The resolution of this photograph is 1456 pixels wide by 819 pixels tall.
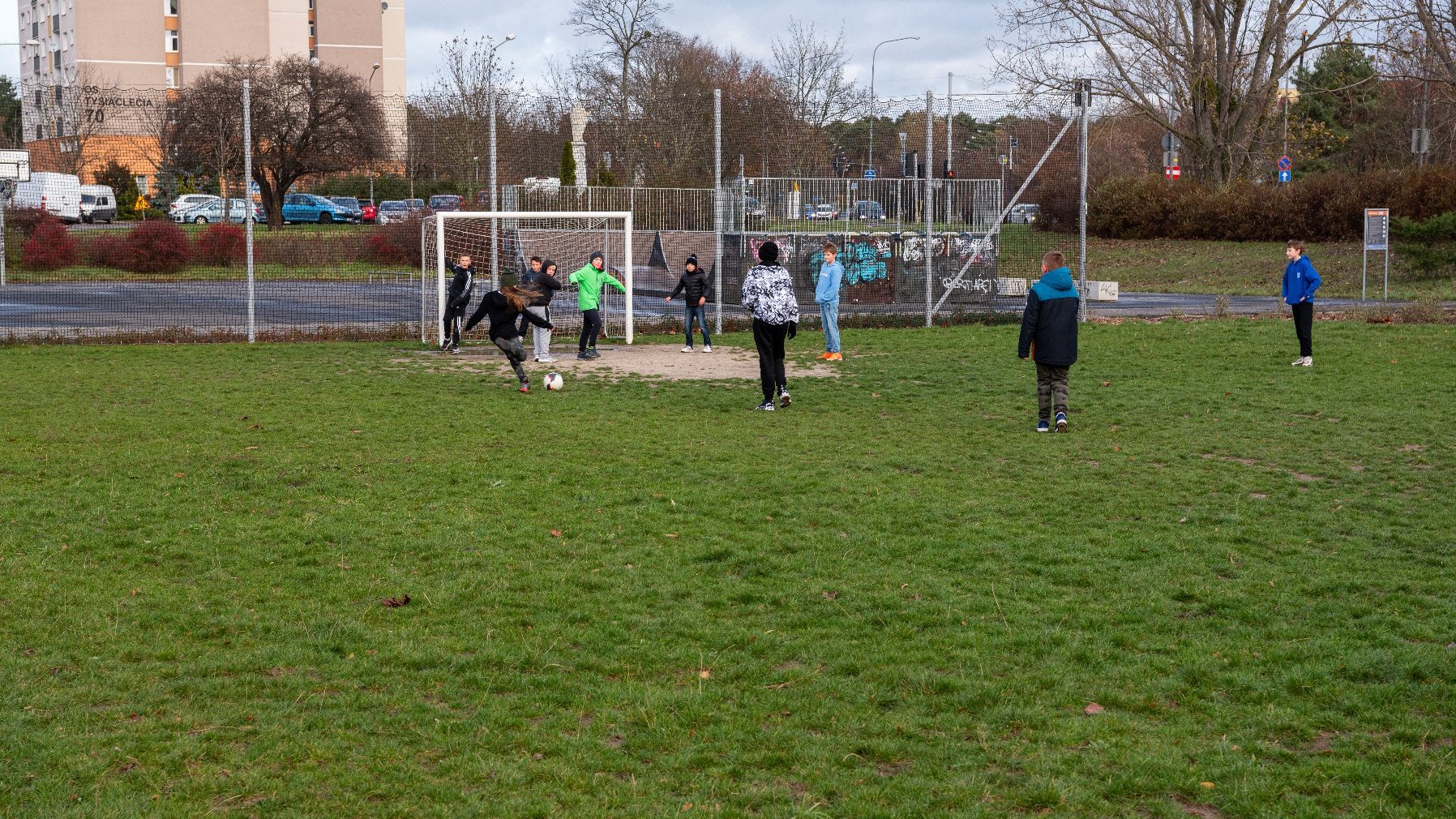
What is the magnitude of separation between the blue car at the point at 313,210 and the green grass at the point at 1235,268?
840 inches

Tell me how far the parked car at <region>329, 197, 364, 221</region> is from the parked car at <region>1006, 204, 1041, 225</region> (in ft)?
34.1

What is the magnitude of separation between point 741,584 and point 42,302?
56.4 feet

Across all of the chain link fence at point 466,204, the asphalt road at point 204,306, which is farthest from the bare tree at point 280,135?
the asphalt road at point 204,306

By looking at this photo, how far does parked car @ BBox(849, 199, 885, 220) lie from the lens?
844 inches

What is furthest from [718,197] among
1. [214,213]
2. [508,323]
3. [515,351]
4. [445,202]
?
[214,213]

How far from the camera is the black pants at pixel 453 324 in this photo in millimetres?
17844

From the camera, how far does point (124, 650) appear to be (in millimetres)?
5570

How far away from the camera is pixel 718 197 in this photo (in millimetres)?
20188

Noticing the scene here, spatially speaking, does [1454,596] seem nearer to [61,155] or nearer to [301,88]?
[61,155]

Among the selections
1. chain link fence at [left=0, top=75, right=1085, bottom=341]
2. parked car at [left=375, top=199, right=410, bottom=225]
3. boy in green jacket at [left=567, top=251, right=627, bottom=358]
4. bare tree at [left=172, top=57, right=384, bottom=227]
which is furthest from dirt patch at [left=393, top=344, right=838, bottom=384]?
bare tree at [left=172, top=57, right=384, bottom=227]

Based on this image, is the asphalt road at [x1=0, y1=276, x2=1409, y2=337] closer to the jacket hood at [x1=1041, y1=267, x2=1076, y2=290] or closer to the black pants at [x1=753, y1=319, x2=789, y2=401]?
the black pants at [x1=753, y1=319, x2=789, y2=401]

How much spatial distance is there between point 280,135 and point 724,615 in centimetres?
1850

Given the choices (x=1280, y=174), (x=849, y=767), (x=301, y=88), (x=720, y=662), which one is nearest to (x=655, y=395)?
(x=720, y=662)

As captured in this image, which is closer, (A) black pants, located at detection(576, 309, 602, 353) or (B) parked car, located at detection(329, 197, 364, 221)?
(A) black pants, located at detection(576, 309, 602, 353)
